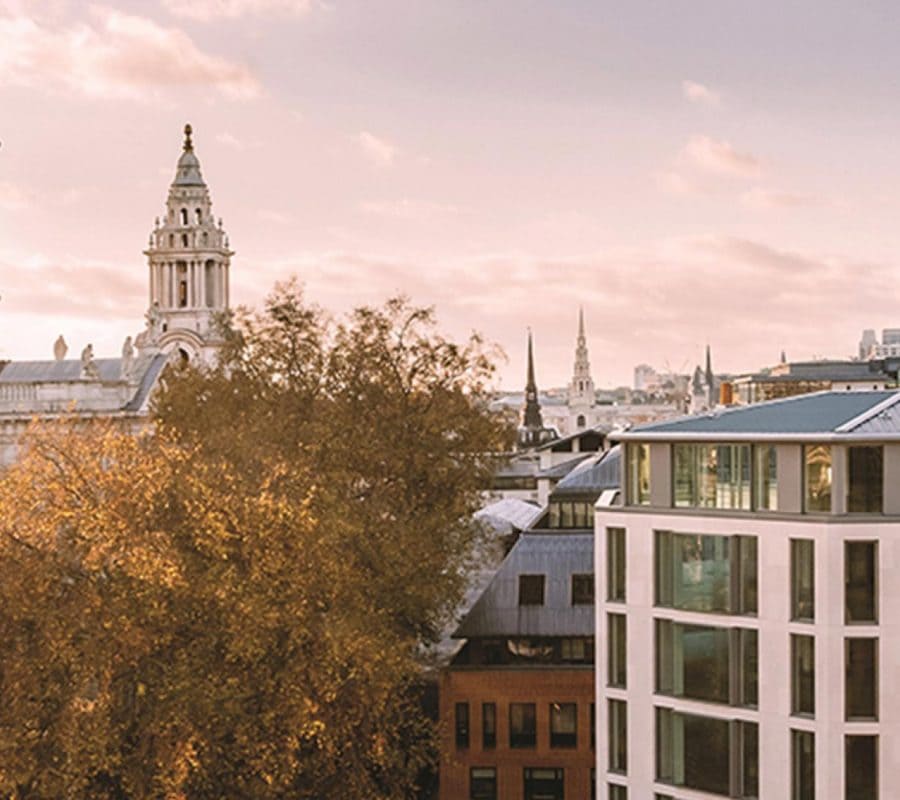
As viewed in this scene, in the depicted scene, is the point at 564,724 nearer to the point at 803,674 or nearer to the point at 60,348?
the point at 803,674

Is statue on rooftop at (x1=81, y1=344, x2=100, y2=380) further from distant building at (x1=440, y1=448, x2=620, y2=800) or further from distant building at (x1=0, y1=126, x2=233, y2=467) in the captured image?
distant building at (x1=440, y1=448, x2=620, y2=800)

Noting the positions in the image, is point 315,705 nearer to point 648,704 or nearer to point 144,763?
point 144,763

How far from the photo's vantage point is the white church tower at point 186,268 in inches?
5635

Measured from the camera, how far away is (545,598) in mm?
56625

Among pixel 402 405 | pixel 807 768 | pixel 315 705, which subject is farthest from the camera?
pixel 402 405

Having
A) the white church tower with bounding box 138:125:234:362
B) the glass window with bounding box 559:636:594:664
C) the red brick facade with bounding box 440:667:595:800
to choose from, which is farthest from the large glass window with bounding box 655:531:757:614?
the white church tower with bounding box 138:125:234:362

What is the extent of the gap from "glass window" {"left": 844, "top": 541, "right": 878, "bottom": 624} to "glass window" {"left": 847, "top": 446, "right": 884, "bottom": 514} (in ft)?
3.17

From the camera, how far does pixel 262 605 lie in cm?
4378

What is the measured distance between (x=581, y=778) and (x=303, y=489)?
14132 mm

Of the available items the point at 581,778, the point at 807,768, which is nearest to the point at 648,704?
the point at 807,768

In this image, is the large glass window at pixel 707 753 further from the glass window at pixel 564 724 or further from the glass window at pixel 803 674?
the glass window at pixel 564 724

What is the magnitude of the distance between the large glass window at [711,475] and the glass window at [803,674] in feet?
12.2

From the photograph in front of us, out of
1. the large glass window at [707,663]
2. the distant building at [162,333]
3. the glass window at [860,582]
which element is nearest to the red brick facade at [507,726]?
the large glass window at [707,663]

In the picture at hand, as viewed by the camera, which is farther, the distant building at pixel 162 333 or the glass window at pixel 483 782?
the distant building at pixel 162 333
